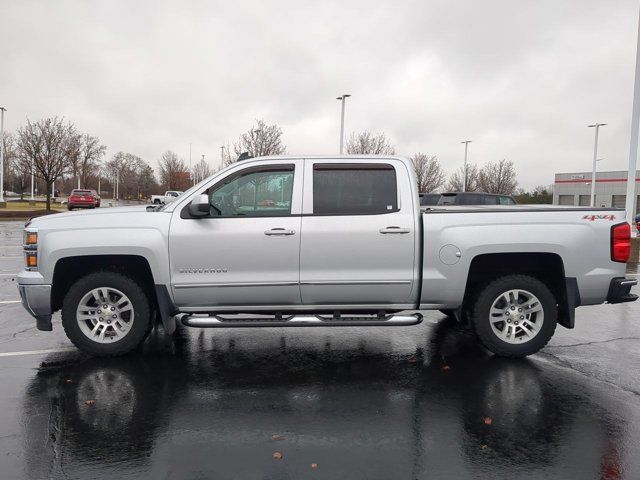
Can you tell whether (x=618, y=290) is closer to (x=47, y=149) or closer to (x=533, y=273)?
(x=533, y=273)

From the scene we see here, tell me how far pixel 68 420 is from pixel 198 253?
1.88m

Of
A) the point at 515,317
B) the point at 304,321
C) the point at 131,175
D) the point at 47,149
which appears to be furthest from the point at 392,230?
the point at 131,175

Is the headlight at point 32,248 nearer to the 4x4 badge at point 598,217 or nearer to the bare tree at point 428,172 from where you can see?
the 4x4 badge at point 598,217

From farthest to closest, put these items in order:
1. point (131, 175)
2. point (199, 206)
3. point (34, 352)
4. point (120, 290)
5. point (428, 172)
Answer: point (131, 175), point (428, 172), point (34, 352), point (120, 290), point (199, 206)

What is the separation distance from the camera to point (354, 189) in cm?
552

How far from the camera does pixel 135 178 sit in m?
93.7

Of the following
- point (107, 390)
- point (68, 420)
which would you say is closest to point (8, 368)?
point (107, 390)

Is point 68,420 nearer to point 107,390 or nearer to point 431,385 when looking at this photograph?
point 107,390

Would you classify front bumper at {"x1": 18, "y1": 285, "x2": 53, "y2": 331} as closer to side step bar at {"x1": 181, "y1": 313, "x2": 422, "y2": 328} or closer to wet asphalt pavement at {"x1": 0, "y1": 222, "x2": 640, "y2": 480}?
wet asphalt pavement at {"x1": 0, "y1": 222, "x2": 640, "y2": 480}

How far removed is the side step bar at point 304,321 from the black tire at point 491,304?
27.4 inches

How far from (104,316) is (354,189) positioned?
2.83 metres

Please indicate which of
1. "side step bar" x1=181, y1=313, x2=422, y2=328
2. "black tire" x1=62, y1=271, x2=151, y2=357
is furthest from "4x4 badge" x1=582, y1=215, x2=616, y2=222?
"black tire" x1=62, y1=271, x2=151, y2=357

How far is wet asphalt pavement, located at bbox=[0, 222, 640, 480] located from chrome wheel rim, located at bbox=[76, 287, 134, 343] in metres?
0.27

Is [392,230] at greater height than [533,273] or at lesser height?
greater
